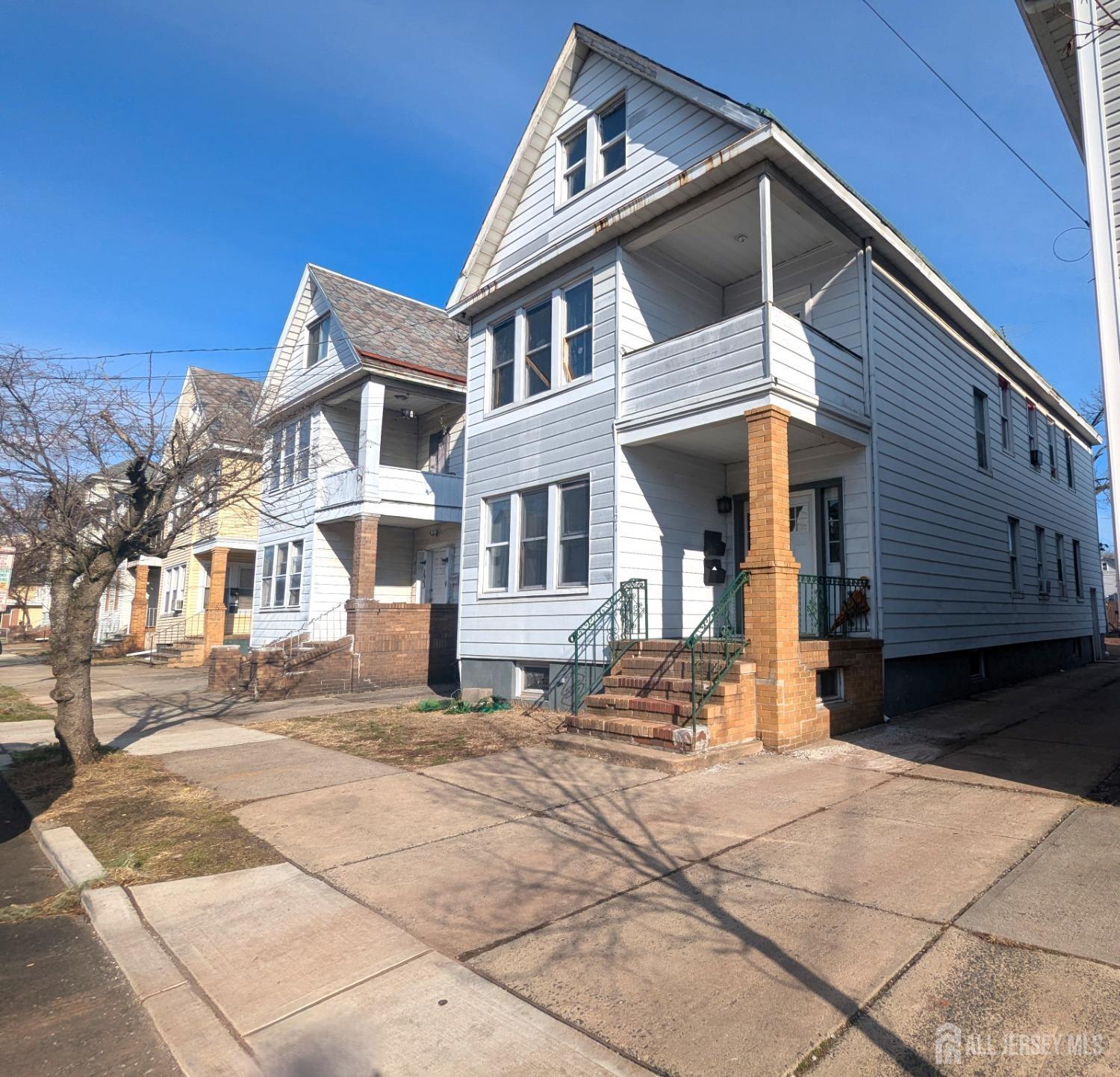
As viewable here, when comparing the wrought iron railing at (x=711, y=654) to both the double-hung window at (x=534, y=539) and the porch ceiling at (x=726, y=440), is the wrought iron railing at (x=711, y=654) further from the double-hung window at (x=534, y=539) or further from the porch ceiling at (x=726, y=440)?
the double-hung window at (x=534, y=539)

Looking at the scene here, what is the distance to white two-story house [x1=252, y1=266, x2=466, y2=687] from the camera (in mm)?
16500

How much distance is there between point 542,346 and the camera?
12609 millimetres

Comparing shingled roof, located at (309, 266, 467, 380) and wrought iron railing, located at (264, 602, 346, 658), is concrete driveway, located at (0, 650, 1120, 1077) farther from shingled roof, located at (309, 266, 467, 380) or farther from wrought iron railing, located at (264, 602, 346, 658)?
shingled roof, located at (309, 266, 467, 380)

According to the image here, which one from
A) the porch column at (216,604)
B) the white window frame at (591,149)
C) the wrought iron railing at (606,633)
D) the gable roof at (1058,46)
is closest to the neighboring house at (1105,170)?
the gable roof at (1058,46)

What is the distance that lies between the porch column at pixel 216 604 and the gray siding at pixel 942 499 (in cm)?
1989

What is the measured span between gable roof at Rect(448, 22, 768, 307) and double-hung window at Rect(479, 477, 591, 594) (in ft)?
14.4

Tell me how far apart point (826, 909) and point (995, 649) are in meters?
12.6

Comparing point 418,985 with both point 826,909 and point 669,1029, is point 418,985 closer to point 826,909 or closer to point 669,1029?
point 669,1029

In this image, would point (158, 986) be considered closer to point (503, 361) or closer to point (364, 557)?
point (503, 361)

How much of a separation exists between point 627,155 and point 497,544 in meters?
6.64

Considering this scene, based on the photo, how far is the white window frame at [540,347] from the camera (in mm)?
11828

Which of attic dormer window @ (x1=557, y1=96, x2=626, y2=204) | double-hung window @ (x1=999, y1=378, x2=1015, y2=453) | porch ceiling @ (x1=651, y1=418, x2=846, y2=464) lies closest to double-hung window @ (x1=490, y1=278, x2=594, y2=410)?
attic dormer window @ (x1=557, y1=96, x2=626, y2=204)

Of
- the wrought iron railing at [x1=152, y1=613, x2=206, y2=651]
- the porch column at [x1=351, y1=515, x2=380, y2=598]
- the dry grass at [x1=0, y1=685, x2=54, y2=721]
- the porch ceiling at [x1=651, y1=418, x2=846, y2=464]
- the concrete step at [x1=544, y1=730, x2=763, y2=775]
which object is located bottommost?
the dry grass at [x1=0, y1=685, x2=54, y2=721]

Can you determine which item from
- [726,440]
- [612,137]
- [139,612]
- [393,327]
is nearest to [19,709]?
[393,327]
